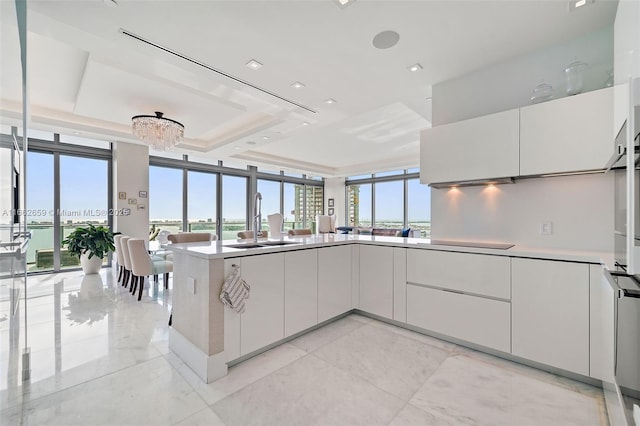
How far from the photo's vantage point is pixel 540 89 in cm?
234

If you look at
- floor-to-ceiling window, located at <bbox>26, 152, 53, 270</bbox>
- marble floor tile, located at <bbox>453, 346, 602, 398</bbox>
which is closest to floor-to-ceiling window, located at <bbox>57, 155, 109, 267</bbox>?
floor-to-ceiling window, located at <bbox>26, 152, 53, 270</bbox>

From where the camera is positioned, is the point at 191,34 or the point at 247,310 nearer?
the point at 247,310

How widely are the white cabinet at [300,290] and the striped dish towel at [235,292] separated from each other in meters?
0.45

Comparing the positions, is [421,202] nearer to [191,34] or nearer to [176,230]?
[176,230]

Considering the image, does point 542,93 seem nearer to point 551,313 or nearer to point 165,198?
point 551,313

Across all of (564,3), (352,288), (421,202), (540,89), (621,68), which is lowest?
(352,288)

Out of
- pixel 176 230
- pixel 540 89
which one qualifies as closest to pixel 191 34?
pixel 540 89

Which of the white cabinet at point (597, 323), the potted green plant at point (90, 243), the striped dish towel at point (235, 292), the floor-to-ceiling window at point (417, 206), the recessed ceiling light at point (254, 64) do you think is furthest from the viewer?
the floor-to-ceiling window at point (417, 206)

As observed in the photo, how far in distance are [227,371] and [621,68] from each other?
11.1ft

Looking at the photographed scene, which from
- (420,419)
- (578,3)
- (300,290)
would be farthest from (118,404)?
(578,3)

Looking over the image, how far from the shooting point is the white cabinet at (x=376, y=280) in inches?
109

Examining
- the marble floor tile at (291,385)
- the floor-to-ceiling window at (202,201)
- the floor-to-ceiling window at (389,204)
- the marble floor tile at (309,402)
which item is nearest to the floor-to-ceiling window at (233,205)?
the floor-to-ceiling window at (202,201)

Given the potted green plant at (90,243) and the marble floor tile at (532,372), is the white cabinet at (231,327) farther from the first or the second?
the potted green plant at (90,243)

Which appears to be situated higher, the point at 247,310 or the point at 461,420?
the point at 247,310
